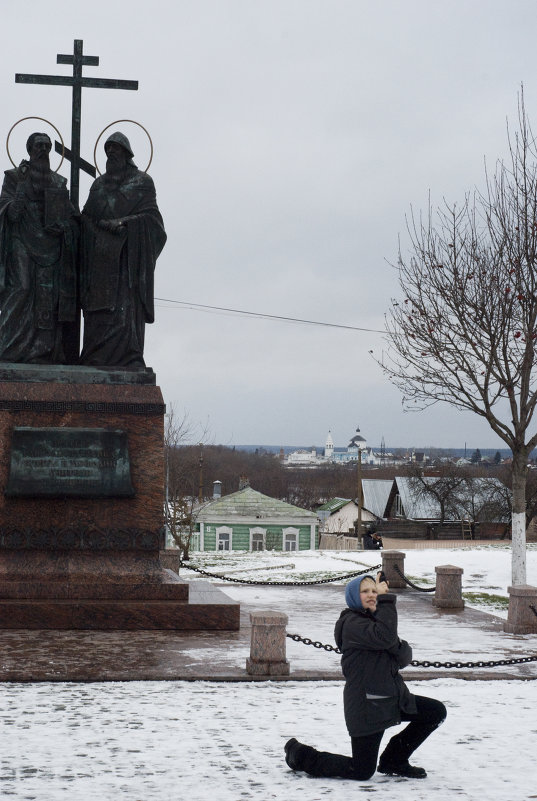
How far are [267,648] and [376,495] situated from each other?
188 ft

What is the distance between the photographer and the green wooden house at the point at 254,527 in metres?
44.2

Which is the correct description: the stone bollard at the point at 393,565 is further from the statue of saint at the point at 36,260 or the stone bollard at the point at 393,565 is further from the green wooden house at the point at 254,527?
the green wooden house at the point at 254,527

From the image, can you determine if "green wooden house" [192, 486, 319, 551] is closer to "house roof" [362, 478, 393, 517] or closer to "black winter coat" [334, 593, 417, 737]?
"house roof" [362, 478, 393, 517]

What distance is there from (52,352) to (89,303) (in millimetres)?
678

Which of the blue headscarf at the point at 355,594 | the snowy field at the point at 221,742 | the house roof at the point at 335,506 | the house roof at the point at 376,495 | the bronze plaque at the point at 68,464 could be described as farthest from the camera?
the house roof at the point at 335,506

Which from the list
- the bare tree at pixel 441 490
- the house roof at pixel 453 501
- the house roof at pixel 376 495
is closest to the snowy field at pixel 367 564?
the bare tree at pixel 441 490

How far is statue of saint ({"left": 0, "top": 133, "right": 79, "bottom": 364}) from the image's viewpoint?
37.6 ft

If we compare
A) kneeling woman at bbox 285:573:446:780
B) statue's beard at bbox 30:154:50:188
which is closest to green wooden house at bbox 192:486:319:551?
statue's beard at bbox 30:154:50:188

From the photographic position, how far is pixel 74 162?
39.9ft

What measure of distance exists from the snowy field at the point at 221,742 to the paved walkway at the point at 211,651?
264 mm

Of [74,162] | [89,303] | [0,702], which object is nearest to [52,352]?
[89,303]

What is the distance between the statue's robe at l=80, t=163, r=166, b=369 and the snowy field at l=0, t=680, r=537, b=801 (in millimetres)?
4802

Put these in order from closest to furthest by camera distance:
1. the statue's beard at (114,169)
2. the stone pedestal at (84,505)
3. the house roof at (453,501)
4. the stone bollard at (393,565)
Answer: the stone pedestal at (84,505)
the statue's beard at (114,169)
the stone bollard at (393,565)
the house roof at (453,501)

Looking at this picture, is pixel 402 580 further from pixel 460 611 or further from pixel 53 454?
pixel 53 454
